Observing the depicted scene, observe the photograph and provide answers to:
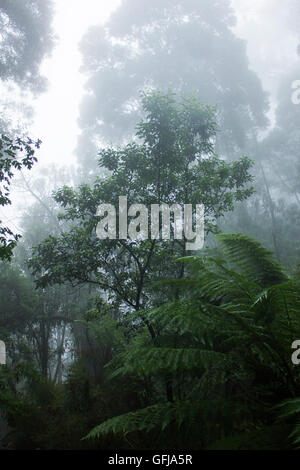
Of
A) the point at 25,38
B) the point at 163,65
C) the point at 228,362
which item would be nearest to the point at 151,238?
the point at 228,362

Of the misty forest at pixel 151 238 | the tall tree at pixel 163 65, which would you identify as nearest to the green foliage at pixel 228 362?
the misty forest at pixel 151 238

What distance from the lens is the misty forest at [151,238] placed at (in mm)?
1841

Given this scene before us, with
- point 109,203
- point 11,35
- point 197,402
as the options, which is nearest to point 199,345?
point 197,402

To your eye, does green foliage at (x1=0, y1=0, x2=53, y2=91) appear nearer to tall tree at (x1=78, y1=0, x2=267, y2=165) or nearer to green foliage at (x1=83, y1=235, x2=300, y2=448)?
tall tree at (x1=78, y1=0, x2=267, y2=165)

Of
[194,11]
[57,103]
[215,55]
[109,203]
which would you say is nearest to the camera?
[109,203]

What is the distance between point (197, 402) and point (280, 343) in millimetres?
588

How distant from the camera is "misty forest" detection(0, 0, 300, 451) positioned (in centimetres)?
184

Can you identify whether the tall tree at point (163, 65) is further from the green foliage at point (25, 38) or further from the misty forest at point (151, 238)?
the green foliage at point (25, 38)

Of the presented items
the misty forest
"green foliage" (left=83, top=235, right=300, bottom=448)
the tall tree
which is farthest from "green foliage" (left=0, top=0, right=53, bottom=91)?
"green foliage" (left=83, top=235, right=300, bottom=448)

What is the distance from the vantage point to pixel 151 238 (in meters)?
4.68

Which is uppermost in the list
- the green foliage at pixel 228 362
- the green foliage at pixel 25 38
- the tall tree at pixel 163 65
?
the tall tree at pixel 163 65

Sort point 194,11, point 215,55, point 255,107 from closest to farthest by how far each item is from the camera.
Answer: point 255,107 → point 215,55 → point 194,11

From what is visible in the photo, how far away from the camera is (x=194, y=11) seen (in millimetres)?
24906
